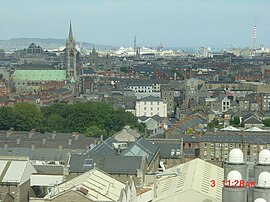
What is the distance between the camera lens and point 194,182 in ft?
115

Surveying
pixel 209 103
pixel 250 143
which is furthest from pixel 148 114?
pixel 250 143

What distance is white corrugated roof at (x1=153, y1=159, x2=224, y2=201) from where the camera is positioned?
108ft

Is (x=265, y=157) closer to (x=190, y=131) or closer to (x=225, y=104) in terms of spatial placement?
(x=190, y=131)

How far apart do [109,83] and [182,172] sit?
118 metres

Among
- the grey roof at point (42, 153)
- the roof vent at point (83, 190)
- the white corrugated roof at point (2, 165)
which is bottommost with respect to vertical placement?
the grey roof at point (42, 153)

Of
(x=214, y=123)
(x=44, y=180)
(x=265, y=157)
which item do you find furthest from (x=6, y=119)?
(x=265, y=157)

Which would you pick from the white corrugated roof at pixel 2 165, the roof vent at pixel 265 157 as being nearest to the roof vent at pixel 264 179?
the roof vent at pixel 265 157

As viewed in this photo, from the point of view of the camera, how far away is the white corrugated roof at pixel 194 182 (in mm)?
33013

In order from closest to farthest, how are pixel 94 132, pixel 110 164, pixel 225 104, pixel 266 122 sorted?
1. pixel 110 164
2. pixel 94 132
3. pixel 266 122
4. pixel 225 104

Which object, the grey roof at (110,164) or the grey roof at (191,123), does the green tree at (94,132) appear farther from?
the grey roof at (110,164)

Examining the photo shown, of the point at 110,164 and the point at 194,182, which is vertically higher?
the point at 194,182

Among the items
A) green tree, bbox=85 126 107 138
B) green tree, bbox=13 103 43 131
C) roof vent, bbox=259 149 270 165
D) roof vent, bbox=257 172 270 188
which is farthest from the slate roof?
roof vent, bbox=257 172 270 188

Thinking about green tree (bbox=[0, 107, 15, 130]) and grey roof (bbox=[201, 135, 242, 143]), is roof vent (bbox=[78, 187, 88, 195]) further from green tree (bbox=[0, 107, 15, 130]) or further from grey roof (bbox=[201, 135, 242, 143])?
green tree (bbox=[0, 107, 15, 130])

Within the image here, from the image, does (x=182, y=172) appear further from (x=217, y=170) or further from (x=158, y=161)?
(x=158, y=161)
